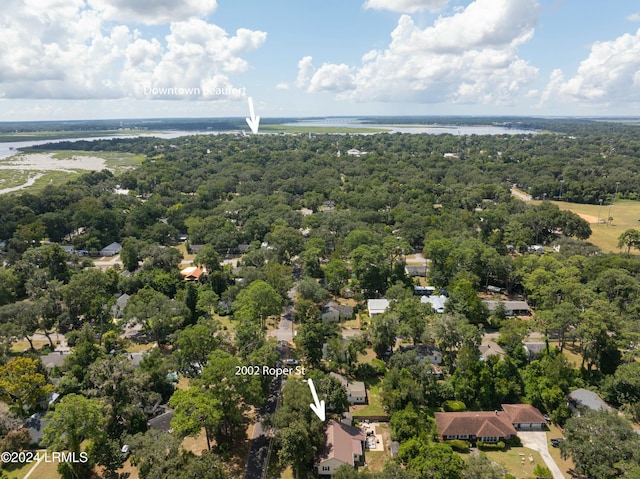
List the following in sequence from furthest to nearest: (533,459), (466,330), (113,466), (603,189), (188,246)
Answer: (603,189)
(188,246)
(466,330)
(533,459)
(113,466)

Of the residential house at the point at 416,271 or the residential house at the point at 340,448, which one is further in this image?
the residential house at the point at 416,271

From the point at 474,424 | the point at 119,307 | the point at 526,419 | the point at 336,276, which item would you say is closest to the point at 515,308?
the point at 526,419

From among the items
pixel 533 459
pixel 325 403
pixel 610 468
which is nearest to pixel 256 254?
pixel 325 403

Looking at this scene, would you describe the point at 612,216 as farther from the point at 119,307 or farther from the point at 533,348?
the point at 119,307

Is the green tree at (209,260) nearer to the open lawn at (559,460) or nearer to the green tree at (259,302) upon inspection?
the green tree at (259,302)

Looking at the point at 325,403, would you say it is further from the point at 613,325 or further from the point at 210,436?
the point at 613,325

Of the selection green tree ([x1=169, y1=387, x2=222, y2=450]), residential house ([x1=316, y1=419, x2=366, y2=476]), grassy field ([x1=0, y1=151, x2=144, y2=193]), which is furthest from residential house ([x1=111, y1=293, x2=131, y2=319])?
grassy field ([x1=0, y1=151, x2=144, y2=193])

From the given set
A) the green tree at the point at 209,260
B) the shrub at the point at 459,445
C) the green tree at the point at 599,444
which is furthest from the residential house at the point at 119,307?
the green tree at the point at 599,444
